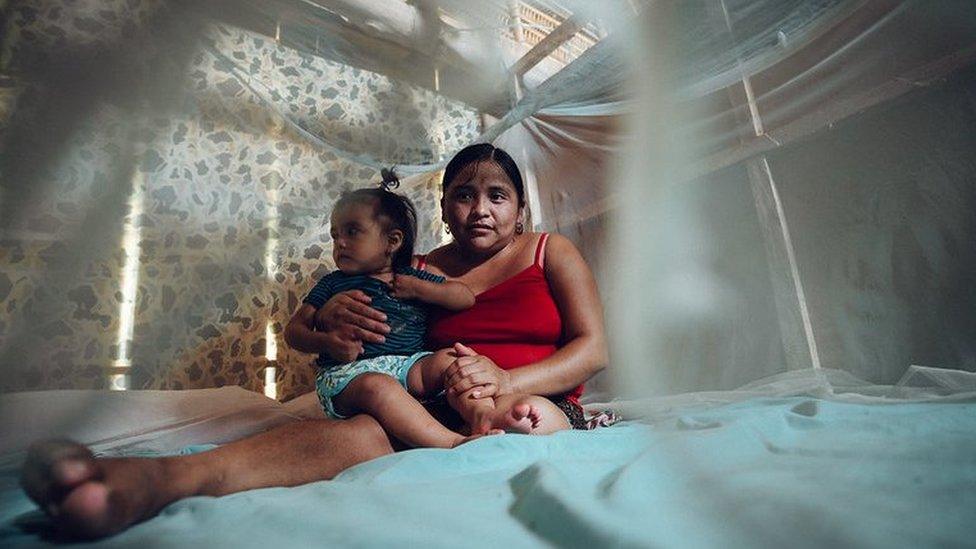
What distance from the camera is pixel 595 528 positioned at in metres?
0.34

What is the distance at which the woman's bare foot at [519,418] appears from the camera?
2.31 ft

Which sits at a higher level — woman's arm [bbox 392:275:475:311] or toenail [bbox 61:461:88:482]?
woman's arm [bbox 392:275:475:311]

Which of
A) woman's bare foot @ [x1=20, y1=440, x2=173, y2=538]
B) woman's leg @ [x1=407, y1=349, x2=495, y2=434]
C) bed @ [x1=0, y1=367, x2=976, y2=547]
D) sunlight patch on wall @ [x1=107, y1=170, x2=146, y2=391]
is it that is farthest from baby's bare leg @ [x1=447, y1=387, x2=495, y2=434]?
sunlight patch on wall @ [x1=107, y1=170, x2=146, y2=391]

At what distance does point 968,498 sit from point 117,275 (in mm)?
1283

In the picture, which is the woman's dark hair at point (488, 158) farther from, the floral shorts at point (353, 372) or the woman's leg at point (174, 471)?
the woman's leg at point (174, 471)

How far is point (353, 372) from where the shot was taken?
0.87 meters

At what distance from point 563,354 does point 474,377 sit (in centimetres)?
24

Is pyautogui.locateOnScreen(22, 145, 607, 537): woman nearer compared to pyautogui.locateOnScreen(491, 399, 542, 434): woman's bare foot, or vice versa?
pyautogui.locateOnScreen(22, 145, 607, 537): woman

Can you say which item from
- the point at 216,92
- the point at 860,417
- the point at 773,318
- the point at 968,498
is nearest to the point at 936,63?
the point at 773,318

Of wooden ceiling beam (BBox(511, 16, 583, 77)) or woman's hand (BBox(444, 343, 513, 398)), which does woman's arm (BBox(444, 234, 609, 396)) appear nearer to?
woman's hand (BBox(444, 343, 513, 398))

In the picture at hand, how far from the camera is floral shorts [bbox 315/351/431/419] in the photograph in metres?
0.86

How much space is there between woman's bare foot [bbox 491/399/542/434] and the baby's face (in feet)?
2.07

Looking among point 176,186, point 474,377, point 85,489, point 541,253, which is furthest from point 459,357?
point 176,186

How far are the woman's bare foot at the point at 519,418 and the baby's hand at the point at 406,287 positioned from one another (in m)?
0.43
